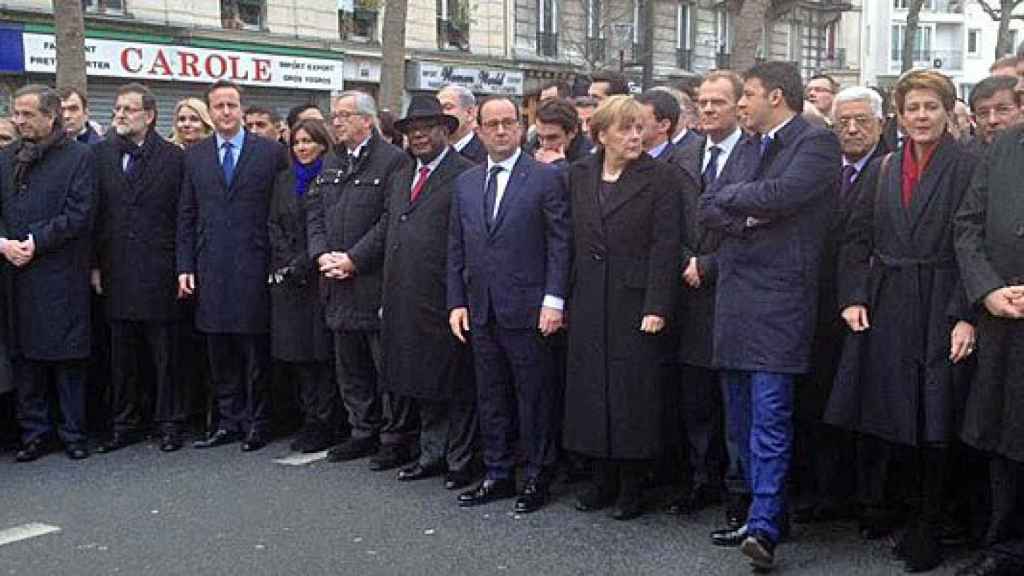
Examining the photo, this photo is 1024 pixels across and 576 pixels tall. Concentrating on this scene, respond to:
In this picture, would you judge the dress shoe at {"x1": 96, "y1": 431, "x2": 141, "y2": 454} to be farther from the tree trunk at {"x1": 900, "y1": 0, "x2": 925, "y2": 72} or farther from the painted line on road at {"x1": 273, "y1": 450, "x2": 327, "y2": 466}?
the tree trunk at {"x1": 900, "y1": 0, "x2": 925, "y2": 72}

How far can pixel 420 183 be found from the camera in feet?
21.9

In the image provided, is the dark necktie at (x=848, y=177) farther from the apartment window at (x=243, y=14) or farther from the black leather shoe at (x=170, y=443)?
the apartment window at (x=243, y=14)

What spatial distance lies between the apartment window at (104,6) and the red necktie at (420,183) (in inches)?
622

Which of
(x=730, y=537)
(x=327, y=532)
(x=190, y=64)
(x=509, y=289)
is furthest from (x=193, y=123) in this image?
(x=190, y=64)

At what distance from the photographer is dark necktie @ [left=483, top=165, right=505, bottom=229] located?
245 inches

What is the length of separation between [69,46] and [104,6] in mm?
8010

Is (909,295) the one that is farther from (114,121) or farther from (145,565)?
(114,121)

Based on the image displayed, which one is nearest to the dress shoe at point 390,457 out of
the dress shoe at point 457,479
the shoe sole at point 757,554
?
the dress shoe at point 457,479

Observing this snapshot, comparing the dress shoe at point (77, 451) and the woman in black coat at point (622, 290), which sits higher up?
the woman in black coat at point (622, 290)

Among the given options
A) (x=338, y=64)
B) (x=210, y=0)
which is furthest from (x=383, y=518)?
(x=338, y=64)

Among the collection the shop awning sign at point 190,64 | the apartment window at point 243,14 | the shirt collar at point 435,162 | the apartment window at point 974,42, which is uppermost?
the apartment window at point 974,42

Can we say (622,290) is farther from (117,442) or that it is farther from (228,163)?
(117,442)

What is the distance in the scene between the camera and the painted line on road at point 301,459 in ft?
23.3

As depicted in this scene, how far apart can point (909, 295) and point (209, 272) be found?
421 centimetres
